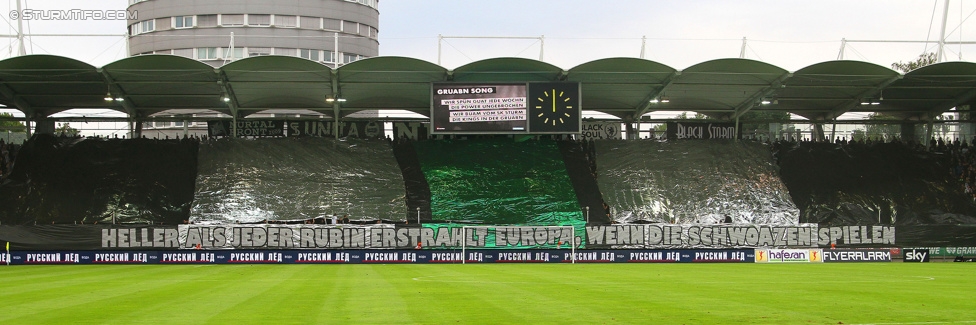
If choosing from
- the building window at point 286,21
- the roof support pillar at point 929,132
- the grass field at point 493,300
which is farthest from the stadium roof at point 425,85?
the building window at point 286,21

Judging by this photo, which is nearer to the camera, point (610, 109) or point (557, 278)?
point (557, 278)

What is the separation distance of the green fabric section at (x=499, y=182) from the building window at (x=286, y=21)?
41.1 meters

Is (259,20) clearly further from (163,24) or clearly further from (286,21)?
(163,24)

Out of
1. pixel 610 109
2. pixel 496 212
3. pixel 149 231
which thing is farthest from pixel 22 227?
pixel 610 109

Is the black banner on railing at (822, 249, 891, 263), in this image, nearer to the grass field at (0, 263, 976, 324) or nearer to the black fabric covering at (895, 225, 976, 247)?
the black fabric covering at (895, 225, 976, 247)

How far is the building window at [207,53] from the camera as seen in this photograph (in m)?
81.4

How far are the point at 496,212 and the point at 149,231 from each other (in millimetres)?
14985

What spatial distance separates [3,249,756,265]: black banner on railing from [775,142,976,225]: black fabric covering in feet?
27.1

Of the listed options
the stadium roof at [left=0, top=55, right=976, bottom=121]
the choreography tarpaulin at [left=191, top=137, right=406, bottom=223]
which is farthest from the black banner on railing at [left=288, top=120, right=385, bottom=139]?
the choreography tarpaulin at [left=191, top=137, right=406, bottom=223]

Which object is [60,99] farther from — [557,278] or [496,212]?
[557,278]

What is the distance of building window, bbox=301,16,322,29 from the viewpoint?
8244 centimetres

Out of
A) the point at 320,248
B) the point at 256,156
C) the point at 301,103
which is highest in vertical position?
the point at 301,103

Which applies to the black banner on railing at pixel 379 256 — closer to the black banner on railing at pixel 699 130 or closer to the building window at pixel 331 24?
the black banner on railing at pixel 699 130

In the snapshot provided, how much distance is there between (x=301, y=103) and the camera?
45.3 metres
